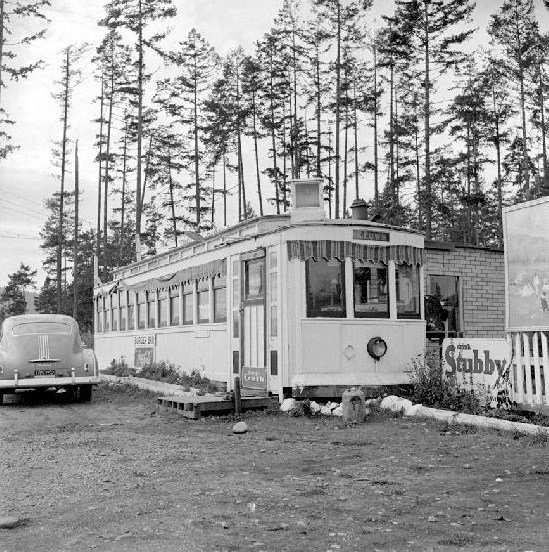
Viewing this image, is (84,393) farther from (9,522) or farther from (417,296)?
(9,522)

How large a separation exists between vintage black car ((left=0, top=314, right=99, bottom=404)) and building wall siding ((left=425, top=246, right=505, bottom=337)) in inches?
298

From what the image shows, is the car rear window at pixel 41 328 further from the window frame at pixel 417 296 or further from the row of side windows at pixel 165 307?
the window frame at pixel 417 296

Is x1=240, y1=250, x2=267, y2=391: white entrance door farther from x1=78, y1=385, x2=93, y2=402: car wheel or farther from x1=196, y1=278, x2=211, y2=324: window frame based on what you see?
x1=78, y1=385, x2=93, y2=402: car wheel

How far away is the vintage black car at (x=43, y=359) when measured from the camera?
1442cm

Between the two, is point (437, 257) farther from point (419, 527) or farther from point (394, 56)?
point (394, 56)

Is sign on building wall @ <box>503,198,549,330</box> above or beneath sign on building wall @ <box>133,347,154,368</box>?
above

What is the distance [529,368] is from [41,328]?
10035 mm

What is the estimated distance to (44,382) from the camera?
47.6ft

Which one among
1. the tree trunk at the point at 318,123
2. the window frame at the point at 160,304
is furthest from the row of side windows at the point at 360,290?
the tree trunk at the point at 318,123

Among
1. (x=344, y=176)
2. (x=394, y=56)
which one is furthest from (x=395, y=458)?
(x=344, y=176)

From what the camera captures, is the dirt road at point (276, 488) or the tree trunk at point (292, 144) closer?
the dirt road at point (276, 488)

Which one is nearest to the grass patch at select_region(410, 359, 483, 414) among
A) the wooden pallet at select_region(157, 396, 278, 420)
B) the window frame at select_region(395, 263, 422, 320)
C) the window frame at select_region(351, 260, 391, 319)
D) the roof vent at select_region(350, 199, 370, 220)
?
the window frame at select_region(395, 263, 422, 320)

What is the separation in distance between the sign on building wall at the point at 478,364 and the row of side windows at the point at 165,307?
16.3 feet

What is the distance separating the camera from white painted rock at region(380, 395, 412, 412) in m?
11.1
